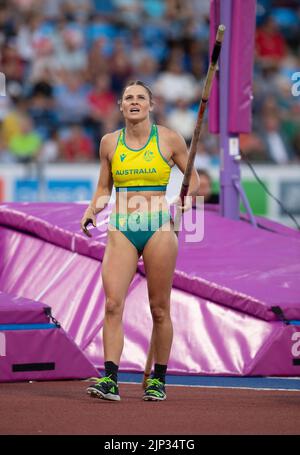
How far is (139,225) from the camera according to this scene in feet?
21.4

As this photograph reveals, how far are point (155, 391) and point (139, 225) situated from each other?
3.09ft

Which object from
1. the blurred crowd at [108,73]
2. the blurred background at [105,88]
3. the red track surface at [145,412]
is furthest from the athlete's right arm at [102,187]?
the blurred crowd at [108,73]

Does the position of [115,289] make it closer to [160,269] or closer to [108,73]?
[160,269]

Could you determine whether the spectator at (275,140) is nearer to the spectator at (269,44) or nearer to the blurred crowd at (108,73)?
the blurred crowd at (108,73)

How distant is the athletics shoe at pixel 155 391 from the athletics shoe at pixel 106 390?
6.7 inches

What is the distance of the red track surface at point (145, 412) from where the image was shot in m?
5.35

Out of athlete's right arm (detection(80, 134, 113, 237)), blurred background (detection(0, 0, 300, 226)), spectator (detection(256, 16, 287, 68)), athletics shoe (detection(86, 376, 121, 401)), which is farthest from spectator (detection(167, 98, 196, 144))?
athletics shoe (detection(86, 376, 121, 401))

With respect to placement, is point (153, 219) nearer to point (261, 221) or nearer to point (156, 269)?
point (156, 269)

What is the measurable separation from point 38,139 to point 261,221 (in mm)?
4984

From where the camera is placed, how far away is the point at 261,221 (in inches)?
408

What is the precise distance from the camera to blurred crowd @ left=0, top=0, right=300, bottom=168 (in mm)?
14766

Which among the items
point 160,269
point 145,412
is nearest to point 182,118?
point 160,269
